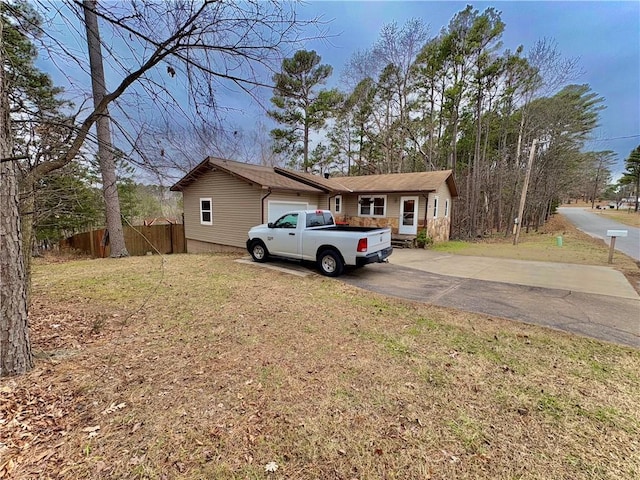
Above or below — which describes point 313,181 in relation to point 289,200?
above

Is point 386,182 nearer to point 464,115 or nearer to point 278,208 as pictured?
point 278,208

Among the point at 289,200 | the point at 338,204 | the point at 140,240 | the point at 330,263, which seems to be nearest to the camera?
the point at 330,263

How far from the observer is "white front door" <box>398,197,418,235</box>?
14367 mm

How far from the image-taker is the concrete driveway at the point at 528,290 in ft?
14.3

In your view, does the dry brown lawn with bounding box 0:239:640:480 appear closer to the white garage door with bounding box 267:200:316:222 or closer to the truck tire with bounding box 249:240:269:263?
the truck tire with bounding box 249:240:269:263

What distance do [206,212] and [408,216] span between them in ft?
32.8

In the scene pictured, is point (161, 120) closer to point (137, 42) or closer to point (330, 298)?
point (137, 42)

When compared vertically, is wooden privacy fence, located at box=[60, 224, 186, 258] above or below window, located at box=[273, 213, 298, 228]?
below

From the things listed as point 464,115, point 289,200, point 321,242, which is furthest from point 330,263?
point 464,115

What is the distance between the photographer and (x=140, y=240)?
1455cm

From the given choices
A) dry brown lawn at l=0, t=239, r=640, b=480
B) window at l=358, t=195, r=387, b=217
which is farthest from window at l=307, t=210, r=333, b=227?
window at l=358, t=195, r=387, b=217

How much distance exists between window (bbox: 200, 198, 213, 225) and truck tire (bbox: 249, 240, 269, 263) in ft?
15.6

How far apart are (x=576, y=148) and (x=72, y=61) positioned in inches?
1201

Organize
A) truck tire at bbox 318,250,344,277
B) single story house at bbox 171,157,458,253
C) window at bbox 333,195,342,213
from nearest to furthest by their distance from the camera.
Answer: truck tire at bbox 318,250,344,277, single story house at bbox 171,157,458,253, window at bbox 333,195,342,213
